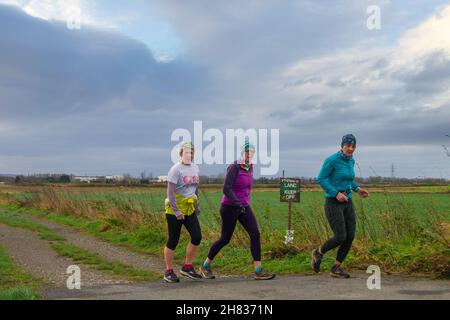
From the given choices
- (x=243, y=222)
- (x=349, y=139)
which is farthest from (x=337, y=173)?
(x=243, y=222)

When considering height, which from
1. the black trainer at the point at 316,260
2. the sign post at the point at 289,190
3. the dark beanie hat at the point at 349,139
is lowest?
the black trainer at the point at 316,260

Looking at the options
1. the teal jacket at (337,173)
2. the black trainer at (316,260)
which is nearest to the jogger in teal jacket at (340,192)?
the teal jacket at (337,173)

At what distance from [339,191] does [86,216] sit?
15.9m

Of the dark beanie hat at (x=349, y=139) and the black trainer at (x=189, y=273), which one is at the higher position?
the dark beanie hat at (x=349, y=139)

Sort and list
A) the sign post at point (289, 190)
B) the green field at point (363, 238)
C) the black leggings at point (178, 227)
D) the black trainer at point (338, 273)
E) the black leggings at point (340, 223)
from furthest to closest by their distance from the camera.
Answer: the sign post at point (289, 190)
the green field at point (363, 238)
the black leggings at point (178, 227)
the black trainer at point (338, 273)
the black leggings at point (340, 223)

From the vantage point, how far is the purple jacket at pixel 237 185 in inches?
301

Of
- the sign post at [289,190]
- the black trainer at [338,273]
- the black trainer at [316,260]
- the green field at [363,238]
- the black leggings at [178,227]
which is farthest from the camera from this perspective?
the sign post at [289,190]

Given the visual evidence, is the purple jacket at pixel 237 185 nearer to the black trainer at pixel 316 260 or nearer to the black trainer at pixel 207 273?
the black trainer at pixel 207 273

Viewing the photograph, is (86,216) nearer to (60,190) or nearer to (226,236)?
(60,190)

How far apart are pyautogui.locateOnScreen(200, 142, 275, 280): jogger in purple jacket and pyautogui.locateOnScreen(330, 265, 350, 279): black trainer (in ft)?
2.95

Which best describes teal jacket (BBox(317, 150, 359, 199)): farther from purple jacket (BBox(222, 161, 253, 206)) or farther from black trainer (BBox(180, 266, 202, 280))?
black trainer (BBox(180, 266, 202, 280))

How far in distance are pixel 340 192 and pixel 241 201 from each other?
1.47 metres

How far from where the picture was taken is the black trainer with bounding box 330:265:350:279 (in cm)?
771

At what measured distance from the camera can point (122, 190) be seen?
20.8 m
